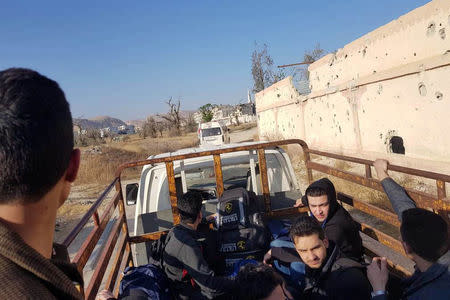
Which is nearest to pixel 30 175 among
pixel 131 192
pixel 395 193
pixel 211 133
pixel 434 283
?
pixel 434 283

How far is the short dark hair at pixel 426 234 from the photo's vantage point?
1697 millimetres

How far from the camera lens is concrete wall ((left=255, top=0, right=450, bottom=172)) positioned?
640 centimetres

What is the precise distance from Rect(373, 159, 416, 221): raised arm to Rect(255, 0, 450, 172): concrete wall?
16.1 feet

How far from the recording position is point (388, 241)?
247 cm

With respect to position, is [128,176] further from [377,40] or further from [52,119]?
[52,119]

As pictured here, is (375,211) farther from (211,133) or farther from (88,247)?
(211,133)

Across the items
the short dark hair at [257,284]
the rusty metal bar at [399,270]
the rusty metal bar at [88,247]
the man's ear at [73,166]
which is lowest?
the rusty metal bar at [399,270]

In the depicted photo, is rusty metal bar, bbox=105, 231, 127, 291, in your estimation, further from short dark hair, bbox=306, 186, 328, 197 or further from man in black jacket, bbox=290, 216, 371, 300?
short dark hair, bbox=306, 186, 328, 197

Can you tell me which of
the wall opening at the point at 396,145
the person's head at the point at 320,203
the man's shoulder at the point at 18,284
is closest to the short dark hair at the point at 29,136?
the man's shoulder at the point at 18,284

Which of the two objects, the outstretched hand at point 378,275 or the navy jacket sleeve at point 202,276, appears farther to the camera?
the navy jacket sleeve at point 202,276

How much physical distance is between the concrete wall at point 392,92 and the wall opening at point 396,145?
0.18 m

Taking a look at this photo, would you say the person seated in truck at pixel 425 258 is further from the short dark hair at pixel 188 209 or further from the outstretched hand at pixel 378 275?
the short dark hair at pixel 188 209

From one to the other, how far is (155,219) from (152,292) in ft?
4.13

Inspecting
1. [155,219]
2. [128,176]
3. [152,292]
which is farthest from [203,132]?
[152,292]
